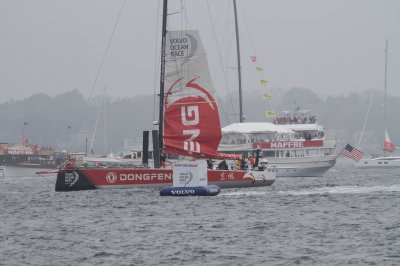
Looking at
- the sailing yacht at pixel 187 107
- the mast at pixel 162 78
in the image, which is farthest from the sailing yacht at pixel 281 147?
the mast at pixel 162 78

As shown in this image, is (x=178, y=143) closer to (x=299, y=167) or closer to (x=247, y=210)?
(x=247, y=210)

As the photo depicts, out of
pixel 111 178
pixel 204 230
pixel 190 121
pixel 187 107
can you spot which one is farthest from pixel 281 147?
pixel 204 230

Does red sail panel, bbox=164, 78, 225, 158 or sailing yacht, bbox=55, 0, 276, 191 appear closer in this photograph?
sailing yacht, bbox=55, 0, 276, 191

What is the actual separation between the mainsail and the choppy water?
599cm

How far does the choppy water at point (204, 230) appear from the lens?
2692 cm

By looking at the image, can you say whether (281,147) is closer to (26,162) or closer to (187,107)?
(187,107)

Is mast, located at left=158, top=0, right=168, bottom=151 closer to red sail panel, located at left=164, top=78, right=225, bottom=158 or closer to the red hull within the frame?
red sail panel, located at left=164, top=78, right=225, bottom=158

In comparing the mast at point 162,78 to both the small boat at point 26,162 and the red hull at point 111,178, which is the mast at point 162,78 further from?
A: the small boat at point 26,162

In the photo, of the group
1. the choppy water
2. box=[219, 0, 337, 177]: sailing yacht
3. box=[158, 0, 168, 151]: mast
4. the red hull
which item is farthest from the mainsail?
box=[219, 0, 337, 177]: sailing yacht

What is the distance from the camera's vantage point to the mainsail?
5428 centimetres

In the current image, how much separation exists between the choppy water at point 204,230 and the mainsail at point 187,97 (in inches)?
236

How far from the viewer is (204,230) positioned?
33.1m

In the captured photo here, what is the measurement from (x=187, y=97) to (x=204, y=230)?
22026 mm

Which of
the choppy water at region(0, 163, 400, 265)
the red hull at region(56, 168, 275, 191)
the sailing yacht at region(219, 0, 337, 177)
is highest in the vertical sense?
the sailing yacht at region(219, 0, 337, 177)
